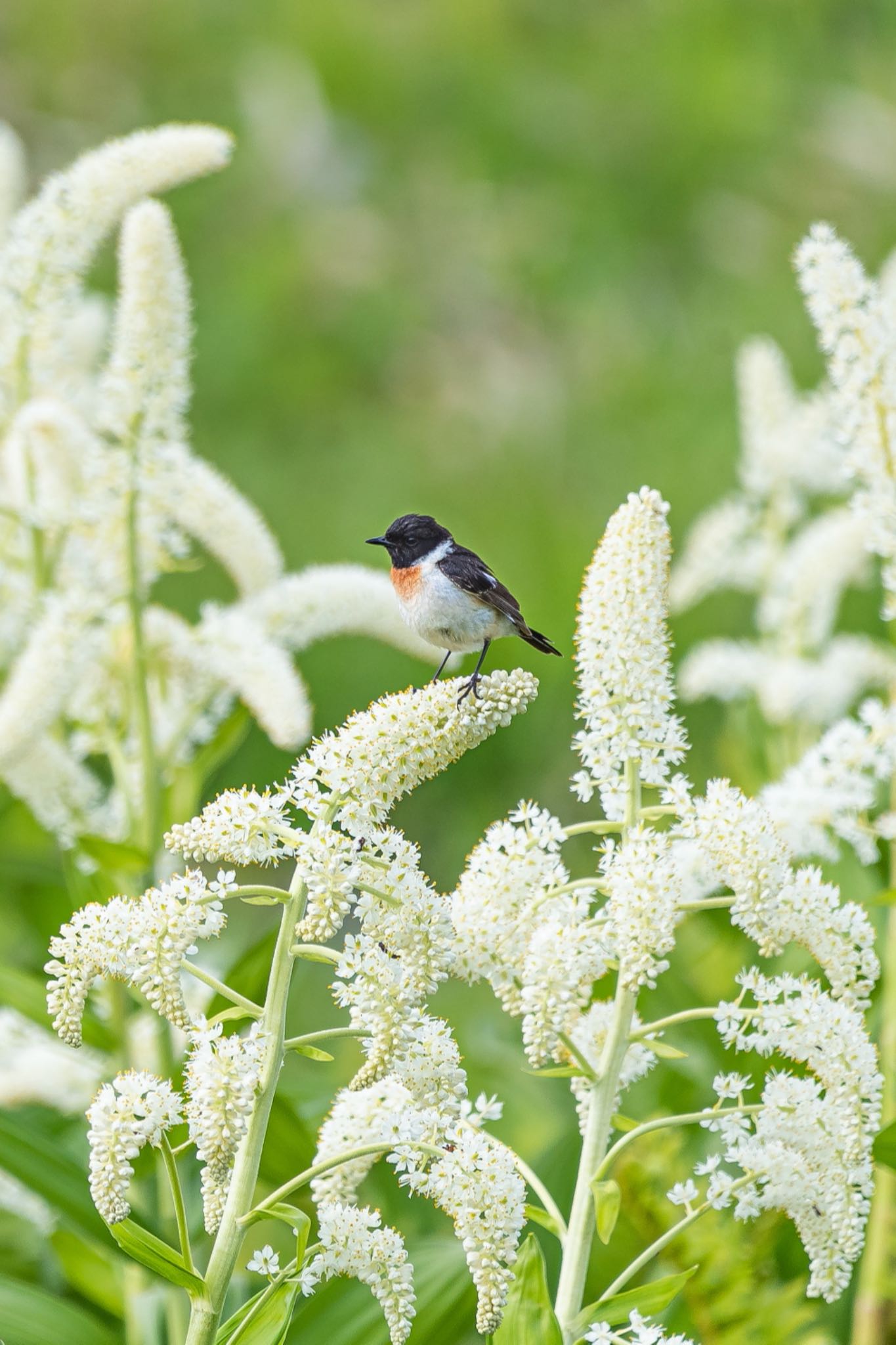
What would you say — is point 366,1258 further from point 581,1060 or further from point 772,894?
point 772,894

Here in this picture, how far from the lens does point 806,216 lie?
286 inches

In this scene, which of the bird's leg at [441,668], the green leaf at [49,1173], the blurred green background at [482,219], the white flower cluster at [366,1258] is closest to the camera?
the white flower cluster at [366,1258]

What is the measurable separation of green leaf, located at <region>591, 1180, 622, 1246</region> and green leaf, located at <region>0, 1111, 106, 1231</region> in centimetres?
75

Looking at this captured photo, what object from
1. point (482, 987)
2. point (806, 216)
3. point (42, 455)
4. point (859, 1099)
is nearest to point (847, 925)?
point (859, 1099)

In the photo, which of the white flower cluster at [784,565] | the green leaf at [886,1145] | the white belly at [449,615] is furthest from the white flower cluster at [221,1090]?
the white flower cluster at [784,565]

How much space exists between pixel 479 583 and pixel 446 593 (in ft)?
0.13

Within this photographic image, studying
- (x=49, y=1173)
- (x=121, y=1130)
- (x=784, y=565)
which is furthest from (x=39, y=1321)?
A: (x=784, y=565)

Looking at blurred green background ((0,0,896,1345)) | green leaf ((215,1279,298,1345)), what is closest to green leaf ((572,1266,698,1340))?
green leaf ((215,1279,298,1345))

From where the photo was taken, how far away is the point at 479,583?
157cm

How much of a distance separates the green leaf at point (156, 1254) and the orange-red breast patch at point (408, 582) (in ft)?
2.29

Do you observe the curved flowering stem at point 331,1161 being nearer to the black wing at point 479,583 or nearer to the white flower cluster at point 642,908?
the white flower cluster at point 642,908

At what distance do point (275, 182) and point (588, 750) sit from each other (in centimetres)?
664

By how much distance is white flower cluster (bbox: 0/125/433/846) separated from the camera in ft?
7.21

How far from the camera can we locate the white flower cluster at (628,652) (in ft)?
4.33
